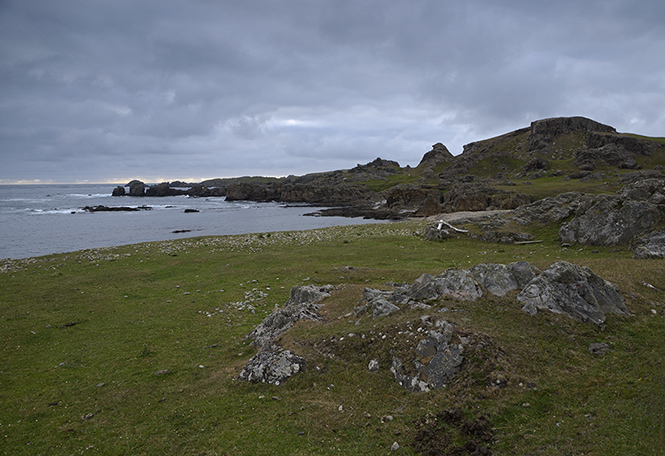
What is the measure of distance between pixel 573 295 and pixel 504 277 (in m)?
2.94

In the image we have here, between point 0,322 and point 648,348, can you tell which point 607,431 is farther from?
point 0,322

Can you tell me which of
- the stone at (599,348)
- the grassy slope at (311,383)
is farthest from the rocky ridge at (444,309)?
the stone at (599,348)

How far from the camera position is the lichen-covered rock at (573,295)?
46.7 ft

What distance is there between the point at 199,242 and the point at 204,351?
127 feet

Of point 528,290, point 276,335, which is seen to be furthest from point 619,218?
point 276,335

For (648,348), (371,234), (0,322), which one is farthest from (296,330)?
(371,234)

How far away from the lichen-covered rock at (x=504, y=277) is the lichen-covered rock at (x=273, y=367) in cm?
1011

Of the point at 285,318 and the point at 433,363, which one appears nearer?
the point at 433,363

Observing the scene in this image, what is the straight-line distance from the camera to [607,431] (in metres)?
8.73

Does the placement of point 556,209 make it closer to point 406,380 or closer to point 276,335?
point 406,380

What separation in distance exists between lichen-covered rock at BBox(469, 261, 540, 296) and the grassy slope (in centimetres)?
127

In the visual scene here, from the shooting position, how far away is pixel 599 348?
12320 millimetres

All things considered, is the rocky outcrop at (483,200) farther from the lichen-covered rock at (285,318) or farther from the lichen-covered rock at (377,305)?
the lichen-covered rock at (285,318)

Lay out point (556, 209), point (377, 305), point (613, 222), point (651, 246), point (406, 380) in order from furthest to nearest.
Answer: point (556, 209)
point (613, 222)
point (651, 246)
point (377, 305)
point (406, 380)
